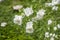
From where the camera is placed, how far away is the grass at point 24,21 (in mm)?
2502

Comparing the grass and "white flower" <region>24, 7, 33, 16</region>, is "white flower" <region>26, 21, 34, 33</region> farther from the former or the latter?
"white flower" <region>24, 7, 33, 16</region>

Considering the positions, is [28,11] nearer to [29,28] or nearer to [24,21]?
[24,21]

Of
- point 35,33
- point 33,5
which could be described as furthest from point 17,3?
point 35,33

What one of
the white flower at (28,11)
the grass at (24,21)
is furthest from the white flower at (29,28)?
the white flower at (28,11)

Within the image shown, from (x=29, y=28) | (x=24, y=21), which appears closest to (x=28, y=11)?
(x=24, y=21)

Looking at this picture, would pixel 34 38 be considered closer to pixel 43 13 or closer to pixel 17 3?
pixel 43 13

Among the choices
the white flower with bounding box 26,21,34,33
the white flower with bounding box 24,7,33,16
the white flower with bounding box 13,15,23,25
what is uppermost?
the white flower with bounding box 24,7,33,16

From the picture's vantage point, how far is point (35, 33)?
2527mm

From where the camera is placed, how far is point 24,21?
2.66 metres

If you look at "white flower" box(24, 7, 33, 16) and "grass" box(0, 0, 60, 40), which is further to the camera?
"white flower" box(24, 7, 33, 16)

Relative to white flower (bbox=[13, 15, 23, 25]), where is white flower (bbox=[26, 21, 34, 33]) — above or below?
below

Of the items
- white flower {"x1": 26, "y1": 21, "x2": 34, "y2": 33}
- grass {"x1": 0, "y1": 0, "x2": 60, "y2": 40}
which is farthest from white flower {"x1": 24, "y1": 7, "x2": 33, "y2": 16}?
white flower {"x1": 26, "y1": 21, "x2": 34, "y2": 33}

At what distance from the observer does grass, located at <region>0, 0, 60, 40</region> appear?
250cm

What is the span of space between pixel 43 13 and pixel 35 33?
257 millimetres
